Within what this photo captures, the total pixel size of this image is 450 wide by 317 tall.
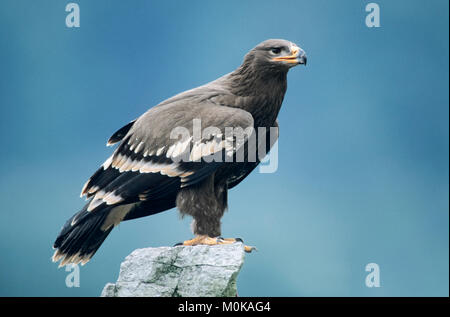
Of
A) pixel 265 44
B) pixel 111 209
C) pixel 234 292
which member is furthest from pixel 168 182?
pixel 265 44

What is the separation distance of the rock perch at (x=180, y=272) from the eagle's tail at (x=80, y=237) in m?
0.54

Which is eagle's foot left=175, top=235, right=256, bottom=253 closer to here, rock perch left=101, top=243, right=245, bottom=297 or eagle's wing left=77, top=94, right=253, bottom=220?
rock perch left=101, top=243, right=245, bottom=297

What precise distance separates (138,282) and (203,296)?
0.76 m

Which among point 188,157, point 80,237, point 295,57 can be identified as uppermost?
point 295,57

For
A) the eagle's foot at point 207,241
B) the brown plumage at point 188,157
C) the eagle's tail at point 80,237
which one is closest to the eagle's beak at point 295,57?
the brown plumage at point 188,157

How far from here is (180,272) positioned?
7207 mm

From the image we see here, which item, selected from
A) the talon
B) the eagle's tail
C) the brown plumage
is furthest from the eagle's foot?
the eagle's tail

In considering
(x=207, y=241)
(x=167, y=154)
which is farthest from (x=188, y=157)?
(x=207, y=241)

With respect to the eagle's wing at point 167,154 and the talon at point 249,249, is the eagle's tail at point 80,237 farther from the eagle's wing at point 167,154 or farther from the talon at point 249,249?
the talon at point 249,249

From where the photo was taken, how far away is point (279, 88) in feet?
24.9

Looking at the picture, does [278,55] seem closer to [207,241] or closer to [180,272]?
[207,241]

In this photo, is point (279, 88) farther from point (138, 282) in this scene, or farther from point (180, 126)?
point (138, 282)

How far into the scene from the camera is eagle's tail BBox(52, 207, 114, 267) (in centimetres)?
760

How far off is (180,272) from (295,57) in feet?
8.49
